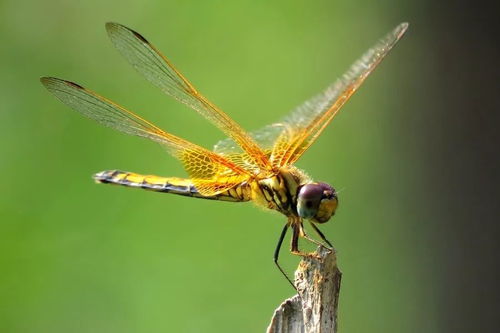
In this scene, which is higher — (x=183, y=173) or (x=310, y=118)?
(x=183, y=173)

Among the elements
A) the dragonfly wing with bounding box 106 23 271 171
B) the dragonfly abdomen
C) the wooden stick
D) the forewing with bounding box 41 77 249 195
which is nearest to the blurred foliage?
the dragonfly abdomen

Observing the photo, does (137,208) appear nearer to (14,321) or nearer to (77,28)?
(14,321)

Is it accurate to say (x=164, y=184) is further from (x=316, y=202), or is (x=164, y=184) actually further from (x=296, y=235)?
(x=316, y=202)

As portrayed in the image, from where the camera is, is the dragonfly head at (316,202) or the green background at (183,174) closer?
the dragonfly head at (316,202)

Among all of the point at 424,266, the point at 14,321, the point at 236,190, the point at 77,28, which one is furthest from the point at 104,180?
the point at 77,28

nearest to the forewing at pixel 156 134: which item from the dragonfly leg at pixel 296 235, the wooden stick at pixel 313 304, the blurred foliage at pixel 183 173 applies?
the dragonfly leg at pixel 296 235

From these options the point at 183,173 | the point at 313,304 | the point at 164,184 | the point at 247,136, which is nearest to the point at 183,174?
the point at 183,173

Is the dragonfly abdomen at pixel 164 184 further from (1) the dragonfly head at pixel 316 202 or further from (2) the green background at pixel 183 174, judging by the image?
(2) the green background at pixel 183 174
